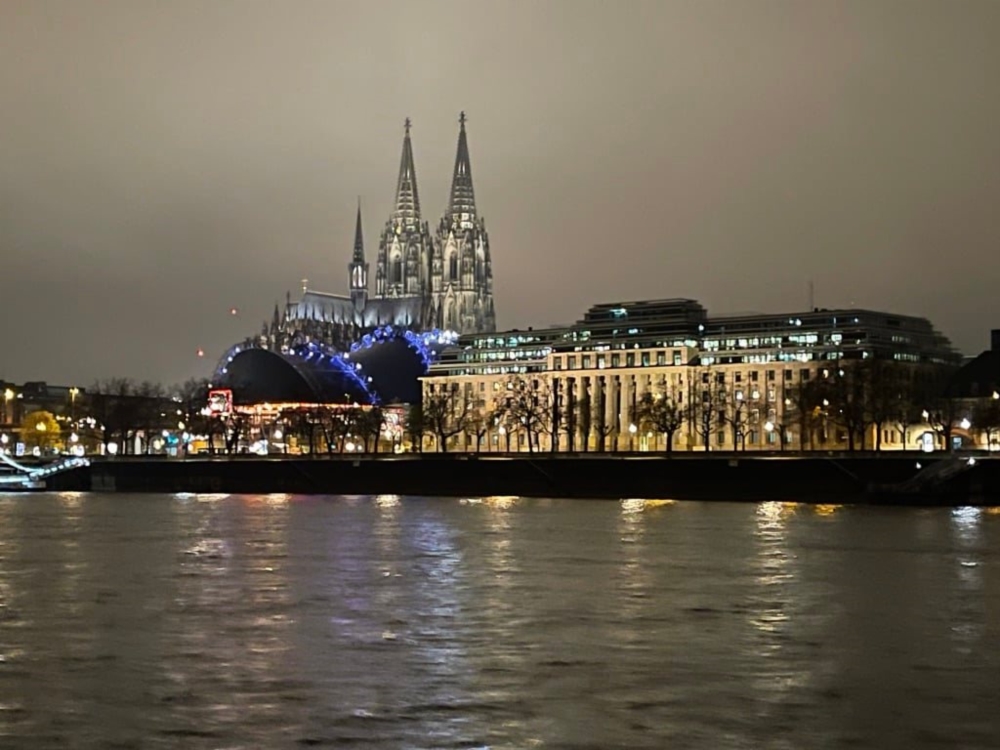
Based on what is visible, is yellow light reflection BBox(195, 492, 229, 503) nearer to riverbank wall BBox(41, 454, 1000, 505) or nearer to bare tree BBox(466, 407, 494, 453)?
riverbank wall BBox(41, 454, 1000, 505)

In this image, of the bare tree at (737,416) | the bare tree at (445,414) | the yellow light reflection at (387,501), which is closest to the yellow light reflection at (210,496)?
the yellow light reflection at (387,501)

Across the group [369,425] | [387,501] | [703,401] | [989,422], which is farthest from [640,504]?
[369,425]

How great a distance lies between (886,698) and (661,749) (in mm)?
5004

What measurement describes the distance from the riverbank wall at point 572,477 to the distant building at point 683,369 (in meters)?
31.7

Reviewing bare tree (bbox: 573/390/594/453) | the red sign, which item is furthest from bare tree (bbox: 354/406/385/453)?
bare tree (bbox: 573/390/594/453)

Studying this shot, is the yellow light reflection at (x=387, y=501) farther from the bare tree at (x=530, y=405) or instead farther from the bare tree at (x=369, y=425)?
the bare tree at (x=369, y=425)

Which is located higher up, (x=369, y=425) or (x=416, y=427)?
(x=369, y=425)

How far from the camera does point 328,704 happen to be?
72.9 ft

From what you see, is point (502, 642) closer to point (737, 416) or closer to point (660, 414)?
point (737, 416)

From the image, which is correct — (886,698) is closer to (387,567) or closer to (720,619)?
(720,619)

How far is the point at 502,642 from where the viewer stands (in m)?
28.3

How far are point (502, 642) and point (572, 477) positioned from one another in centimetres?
A: 7292

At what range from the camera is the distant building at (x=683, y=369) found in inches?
5738

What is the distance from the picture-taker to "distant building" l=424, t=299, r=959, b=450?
14575 cm
